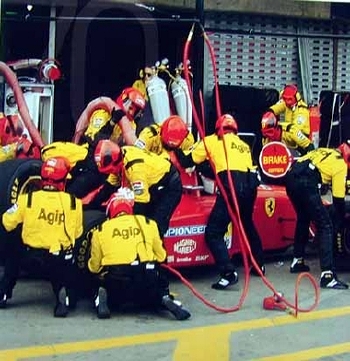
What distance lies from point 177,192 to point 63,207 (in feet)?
5.07

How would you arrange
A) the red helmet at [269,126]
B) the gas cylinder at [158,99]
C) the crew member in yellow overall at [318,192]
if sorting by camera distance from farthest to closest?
1. the gas cylinder at [158,99]
2. the red helmet at [269,126]
3. the crew member in yellow overall at [318,192]

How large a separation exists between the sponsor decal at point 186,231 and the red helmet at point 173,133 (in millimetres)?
879

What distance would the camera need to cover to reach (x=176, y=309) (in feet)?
26.2

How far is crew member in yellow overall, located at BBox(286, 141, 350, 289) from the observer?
30.4ft

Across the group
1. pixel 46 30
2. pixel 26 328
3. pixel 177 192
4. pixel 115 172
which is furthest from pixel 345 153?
pixel 46 30

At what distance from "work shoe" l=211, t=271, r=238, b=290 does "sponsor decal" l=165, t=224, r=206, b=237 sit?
0.53 meters

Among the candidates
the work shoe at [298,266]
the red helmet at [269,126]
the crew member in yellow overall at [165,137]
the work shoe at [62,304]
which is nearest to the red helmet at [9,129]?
the crew member in yellow overall at [165,137]

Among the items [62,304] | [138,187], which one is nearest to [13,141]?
[138,187]

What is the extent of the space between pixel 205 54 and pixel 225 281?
523cm

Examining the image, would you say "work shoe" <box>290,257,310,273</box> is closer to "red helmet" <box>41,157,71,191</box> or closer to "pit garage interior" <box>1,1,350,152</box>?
"red helmet" <box>41,157,71,191</box>

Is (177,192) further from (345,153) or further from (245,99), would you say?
(245,99)

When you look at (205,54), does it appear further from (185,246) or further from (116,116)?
(185,246)

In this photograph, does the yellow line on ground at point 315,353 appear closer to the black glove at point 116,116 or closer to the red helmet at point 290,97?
the black glove at point 116,116

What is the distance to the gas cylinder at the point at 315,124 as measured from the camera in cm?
1317
